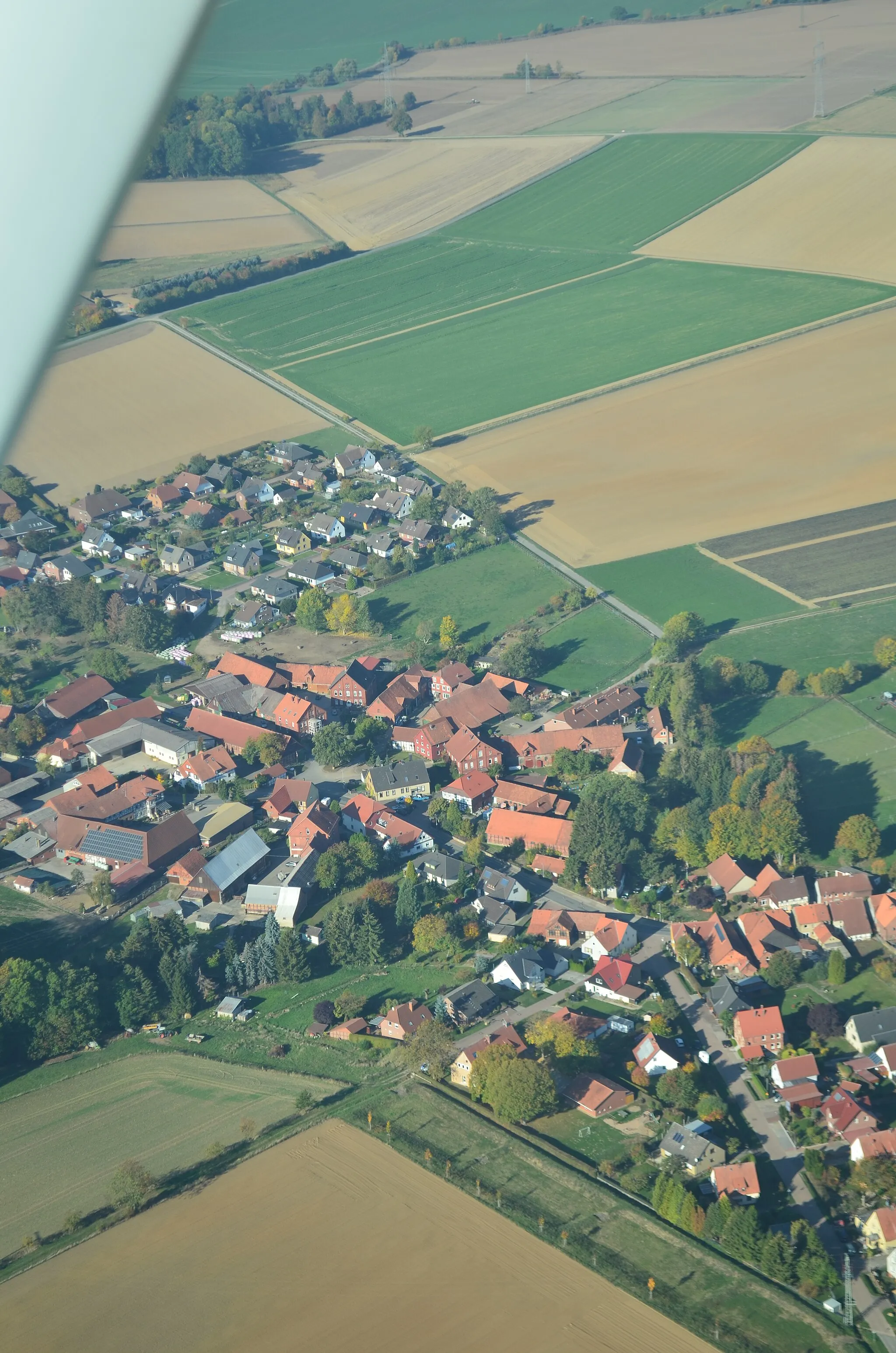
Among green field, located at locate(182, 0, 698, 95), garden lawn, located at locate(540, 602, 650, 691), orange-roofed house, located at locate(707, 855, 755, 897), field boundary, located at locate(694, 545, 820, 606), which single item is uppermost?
green field, located at locate(182, 0, 698, 95)

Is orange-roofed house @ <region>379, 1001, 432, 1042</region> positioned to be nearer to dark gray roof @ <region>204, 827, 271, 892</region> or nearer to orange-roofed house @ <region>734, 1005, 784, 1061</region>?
orange-roofed house @ <region>734, 1005, 784, 1061</region>

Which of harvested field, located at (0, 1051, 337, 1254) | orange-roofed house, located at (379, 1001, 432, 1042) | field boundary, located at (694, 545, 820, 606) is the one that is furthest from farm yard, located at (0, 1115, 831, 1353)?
field boundary, located at (694, 545, 820, 606)

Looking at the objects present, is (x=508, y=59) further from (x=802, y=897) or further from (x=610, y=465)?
(x=802, y=897)

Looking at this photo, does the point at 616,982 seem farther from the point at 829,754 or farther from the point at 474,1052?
the point at 829,754

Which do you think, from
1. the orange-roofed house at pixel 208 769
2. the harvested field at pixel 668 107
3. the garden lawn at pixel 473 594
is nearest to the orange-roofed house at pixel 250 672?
the orange-roofed house at pixel 208 769

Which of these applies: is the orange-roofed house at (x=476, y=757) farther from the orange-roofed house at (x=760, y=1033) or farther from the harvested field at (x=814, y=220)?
the harvested field at (x=814, y=220)
